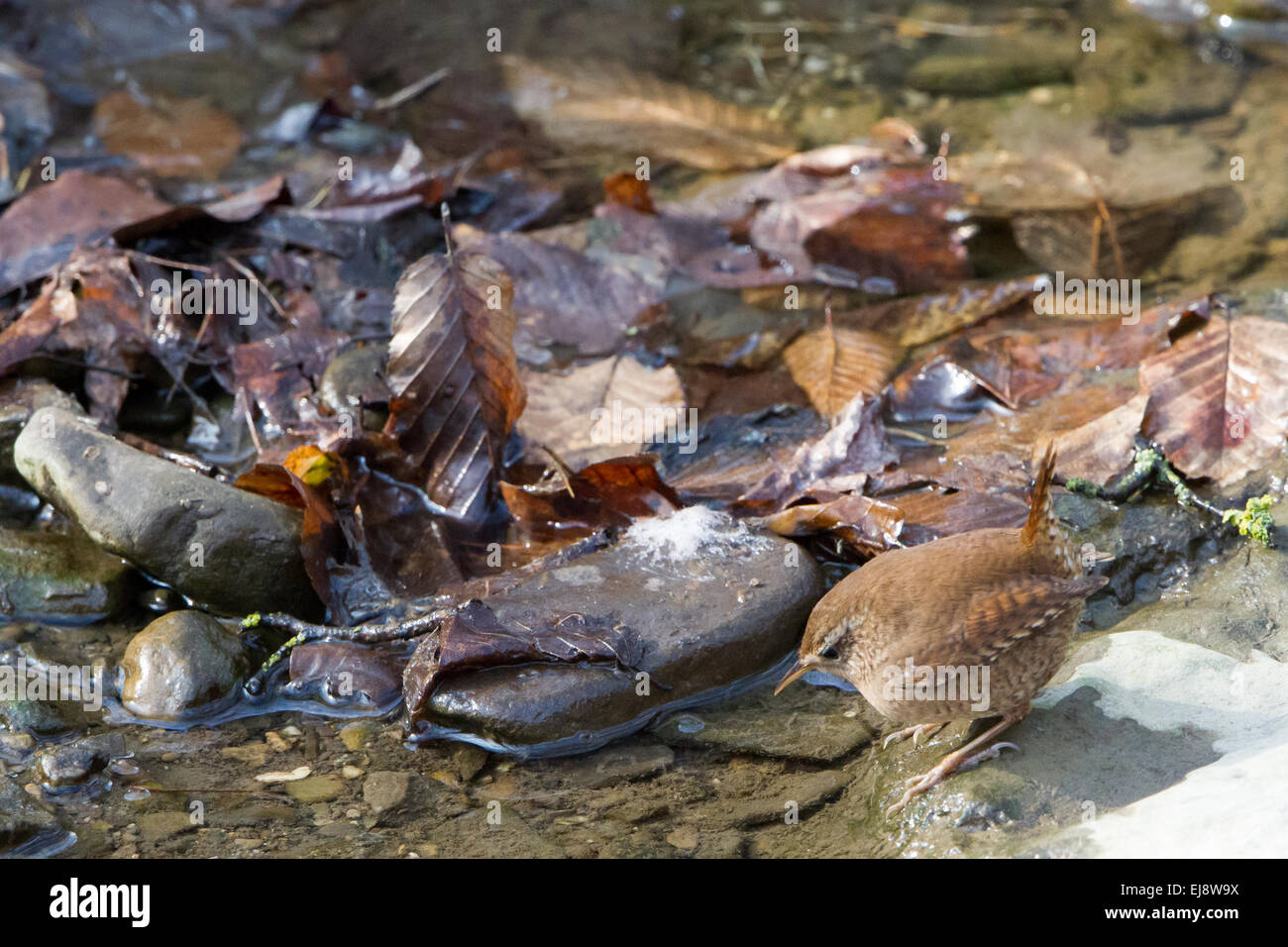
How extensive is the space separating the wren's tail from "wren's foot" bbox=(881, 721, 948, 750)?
629mm

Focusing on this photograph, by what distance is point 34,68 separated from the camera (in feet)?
24.3

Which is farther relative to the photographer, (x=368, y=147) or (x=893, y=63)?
(x=893, y=63)

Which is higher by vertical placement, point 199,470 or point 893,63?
point 893,63

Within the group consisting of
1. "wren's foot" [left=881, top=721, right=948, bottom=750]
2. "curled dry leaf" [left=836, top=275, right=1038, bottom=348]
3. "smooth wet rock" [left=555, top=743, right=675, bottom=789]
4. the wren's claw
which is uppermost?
"curled dry leaf" [left=836, top=275, right=1038, bottom=348]

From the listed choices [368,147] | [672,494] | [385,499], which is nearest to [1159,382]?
[672,494]

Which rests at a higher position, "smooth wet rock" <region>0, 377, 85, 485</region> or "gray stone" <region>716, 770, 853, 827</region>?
"smooth wet rock" <region>0, 377, 85, 485</region>

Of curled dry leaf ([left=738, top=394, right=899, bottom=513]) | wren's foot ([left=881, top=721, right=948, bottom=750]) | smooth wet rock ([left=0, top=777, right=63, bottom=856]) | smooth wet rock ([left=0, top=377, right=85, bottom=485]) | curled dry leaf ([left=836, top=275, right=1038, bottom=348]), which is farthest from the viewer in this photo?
curled dry leaf ([left=836, top=275, right=1038, bottom=348])

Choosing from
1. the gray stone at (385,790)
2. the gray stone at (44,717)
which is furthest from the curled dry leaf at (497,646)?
the gray stone at (44,717)

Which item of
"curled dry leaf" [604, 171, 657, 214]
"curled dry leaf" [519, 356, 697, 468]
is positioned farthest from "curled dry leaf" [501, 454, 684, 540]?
"curled dry leaf" [604, 171, 657, 214]

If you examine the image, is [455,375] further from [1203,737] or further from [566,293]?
[1203,737]

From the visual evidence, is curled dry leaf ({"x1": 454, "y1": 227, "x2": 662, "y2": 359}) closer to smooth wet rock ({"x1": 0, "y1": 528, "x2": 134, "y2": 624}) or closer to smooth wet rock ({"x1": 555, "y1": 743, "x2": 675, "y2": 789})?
smooth wet rock ({"x1": 0, "y1": 528, "x2": 134, "y2": 624})

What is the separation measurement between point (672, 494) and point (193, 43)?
5.74 metres

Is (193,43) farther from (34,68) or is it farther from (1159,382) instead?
(1159,382)

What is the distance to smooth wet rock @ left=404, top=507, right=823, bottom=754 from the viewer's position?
336 cm
